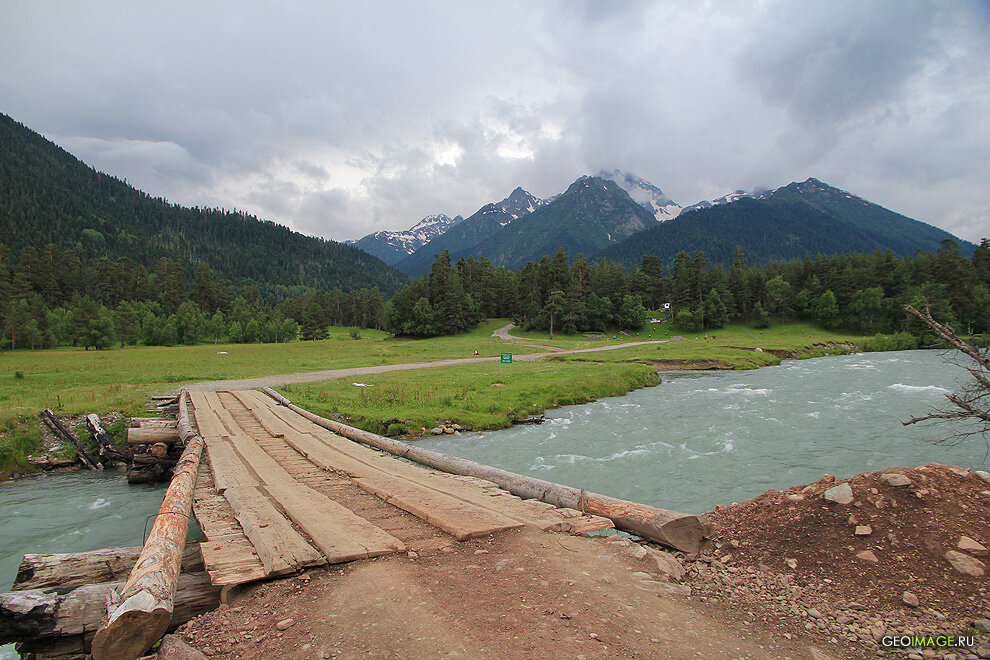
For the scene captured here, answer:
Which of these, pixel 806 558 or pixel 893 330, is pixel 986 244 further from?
pixel 806 558

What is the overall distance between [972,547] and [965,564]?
349mm

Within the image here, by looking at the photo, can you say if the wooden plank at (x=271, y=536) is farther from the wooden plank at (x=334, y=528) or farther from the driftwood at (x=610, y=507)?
the driftwood at (x=610, y=507)

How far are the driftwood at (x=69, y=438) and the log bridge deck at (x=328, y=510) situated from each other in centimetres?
711

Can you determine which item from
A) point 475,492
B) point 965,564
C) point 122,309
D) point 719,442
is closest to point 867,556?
point 965,564

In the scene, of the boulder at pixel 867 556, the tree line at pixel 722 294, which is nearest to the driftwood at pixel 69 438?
the boulder at pixel 867 556

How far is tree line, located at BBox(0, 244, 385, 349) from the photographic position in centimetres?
7612

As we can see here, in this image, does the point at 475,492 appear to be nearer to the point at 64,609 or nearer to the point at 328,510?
the point at 328,510

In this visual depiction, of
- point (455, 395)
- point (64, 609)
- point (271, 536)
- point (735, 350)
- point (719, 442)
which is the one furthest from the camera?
point (735, 350)

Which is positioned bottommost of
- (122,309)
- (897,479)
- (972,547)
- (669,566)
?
(669,566)

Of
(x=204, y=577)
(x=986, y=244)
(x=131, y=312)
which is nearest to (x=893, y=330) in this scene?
(x=986, y=244)

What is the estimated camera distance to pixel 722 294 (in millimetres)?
92625

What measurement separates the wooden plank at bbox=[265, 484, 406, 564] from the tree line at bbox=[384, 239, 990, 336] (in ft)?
261

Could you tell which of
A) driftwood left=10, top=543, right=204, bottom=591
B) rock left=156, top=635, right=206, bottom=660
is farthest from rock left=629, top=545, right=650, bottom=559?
driftwood left=10, top=543, right=204, bottom=591

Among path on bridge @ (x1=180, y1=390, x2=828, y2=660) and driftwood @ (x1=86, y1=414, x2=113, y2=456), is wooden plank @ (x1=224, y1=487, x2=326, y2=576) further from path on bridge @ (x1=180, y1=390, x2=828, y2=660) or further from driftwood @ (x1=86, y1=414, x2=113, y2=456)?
driftwood @ (x1=86, y1=414, x2=113, y2=456)
